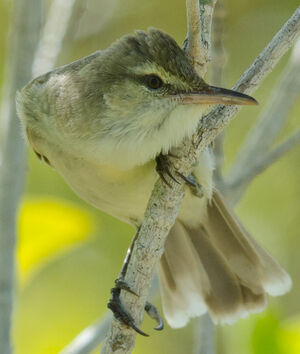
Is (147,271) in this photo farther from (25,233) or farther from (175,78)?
(25,233)

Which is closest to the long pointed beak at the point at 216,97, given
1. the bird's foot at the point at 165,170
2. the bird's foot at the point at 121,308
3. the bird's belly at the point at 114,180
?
the bird's foot at the point at 165,170

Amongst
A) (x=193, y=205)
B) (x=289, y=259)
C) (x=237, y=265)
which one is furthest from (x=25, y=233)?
(x=289, y=259)

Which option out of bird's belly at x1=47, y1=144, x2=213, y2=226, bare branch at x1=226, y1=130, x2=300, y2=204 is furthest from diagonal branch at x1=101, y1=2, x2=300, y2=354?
bare branch at x1=226, y1=130, x2=300, y2=204

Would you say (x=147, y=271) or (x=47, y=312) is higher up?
(x=47, y=312)

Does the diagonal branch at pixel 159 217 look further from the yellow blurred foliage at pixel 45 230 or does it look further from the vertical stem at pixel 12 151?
the yellow blurred foliage at pixel 45 230

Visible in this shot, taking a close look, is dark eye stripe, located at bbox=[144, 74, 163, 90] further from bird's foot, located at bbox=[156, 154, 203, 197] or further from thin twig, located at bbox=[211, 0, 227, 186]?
thin twig, located at bbox=[211, 0, 227, 186]
